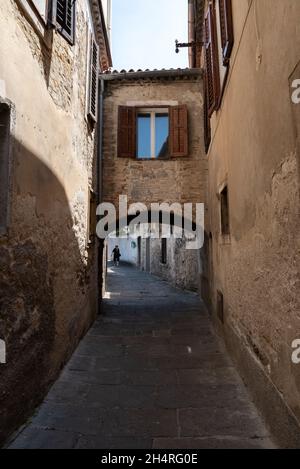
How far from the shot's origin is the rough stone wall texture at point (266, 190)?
7.66ft

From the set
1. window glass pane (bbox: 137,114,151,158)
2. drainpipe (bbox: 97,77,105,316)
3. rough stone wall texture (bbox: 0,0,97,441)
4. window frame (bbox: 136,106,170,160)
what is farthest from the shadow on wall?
window frame (bbox: 136,106,170,160)

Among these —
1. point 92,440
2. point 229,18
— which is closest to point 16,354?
point 92,440

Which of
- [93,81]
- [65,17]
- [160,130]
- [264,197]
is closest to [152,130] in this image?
[160,130]

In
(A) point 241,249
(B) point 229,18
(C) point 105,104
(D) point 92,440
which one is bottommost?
(D) point 92,440

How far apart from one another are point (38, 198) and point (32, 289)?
3.49 feet

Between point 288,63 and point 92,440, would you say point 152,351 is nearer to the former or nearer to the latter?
point 92,440

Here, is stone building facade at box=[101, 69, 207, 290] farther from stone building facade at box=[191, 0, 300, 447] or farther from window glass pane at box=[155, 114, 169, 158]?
stone building facade at box=[191, 0, 300, 447]

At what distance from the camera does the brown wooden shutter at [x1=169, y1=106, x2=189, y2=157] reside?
8.42 meters

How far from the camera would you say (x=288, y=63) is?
231cm

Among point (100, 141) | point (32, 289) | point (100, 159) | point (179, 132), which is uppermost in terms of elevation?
point (179, 132)

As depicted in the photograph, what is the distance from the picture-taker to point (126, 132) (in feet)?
28.2

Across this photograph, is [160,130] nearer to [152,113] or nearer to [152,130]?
[152,130]

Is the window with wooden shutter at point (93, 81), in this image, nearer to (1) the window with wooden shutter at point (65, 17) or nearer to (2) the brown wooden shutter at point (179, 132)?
(1) the window with wooden shutter at point (65, 17)

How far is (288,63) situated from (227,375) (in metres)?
3.90
